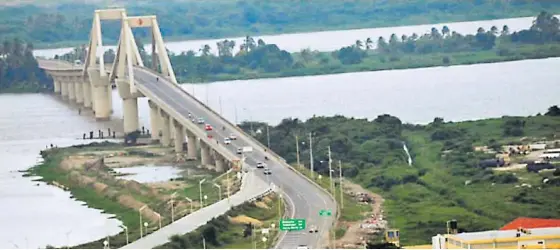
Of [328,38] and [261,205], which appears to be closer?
[261,205]

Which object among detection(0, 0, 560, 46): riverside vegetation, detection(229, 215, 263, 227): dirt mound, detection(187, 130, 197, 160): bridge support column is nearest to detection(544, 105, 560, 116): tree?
detection(187, 130, 197, 160): bridge support column

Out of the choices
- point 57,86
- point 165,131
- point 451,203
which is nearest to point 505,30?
point 57,86

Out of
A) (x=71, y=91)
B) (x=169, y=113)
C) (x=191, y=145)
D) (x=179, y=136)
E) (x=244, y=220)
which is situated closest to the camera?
(x=244, y=220)

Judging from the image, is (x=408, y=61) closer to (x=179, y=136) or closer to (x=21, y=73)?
(x=21, y=73)

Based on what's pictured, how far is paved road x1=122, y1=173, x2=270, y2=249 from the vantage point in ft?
34.7

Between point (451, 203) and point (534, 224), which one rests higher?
point (534, 224)

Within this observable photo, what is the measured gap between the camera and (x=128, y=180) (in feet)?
50.4

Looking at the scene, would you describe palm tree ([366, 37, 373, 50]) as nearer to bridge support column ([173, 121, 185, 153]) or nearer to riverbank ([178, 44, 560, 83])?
riverbank ([178, 44, 560, 83])

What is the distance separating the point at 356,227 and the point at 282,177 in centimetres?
262

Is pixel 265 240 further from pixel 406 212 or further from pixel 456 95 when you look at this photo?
pixel 456 95

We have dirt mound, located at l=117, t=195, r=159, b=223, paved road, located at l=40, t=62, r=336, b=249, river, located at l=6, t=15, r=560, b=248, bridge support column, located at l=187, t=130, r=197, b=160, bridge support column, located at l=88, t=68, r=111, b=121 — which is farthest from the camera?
bridge support column, located at l=88, t=68, r=111, b=121

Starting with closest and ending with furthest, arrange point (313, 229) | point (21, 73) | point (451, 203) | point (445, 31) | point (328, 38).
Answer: point (313, 229), point (451, 203), point (445, 31), point (21, 73), point (328, 38)

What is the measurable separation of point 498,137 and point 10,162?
515cm

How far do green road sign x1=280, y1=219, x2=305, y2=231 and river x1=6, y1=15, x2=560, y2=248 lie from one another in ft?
8.71
